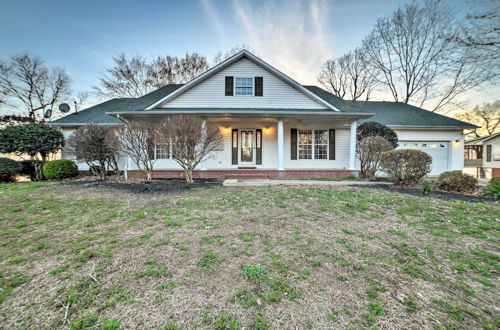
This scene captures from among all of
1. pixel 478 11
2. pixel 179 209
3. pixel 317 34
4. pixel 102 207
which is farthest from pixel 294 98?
pixel 102 207

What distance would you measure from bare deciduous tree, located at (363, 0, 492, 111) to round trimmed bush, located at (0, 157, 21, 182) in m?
27.8

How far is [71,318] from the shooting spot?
5.57ft

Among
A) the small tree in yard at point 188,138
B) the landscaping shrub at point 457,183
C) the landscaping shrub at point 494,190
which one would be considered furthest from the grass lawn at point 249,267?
the small tree in yard at point 188,138

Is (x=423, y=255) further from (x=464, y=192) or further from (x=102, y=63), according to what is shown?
(x=102, y=63)

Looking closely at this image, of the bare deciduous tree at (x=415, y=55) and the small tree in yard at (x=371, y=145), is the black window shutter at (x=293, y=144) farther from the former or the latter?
the bare deciduous tree at (x=415, y=55)

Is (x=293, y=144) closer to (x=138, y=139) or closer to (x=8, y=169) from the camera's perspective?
(x=138, y=139)

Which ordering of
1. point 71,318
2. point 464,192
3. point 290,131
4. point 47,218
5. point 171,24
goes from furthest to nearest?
point 171,24 → point 290,131 → point 464,192 → point 47,218 → point 71,318

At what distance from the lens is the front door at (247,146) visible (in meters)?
11.3

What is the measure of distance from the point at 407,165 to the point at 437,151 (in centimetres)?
921

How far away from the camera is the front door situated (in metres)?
11.3

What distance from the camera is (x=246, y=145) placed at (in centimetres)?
1134

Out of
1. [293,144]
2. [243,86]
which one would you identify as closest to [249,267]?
[293,144]

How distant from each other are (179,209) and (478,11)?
1223cm

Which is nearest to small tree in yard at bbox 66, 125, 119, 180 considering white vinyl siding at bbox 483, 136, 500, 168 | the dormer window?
the dormer window
